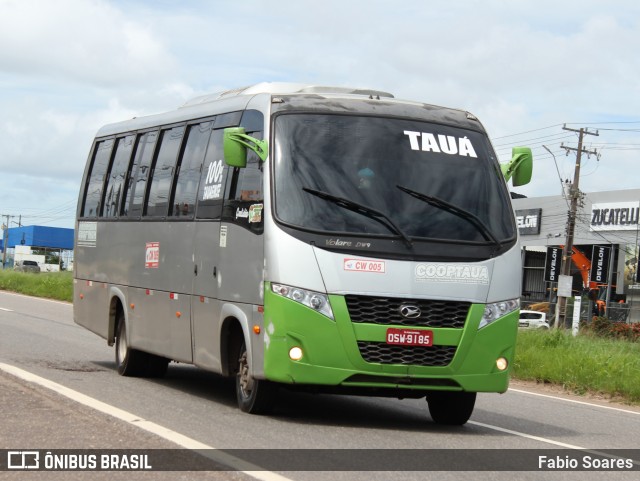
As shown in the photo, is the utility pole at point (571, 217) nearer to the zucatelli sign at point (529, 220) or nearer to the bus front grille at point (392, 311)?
the zucatelli sign at point (529, 220)

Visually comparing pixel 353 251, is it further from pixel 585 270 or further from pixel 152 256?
pixel 585 270

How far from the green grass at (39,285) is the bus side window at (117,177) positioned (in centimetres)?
2726

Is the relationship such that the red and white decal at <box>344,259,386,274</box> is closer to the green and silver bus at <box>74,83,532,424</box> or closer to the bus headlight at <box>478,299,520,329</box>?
the green and silver bus at <box>74,83,532,424</box>

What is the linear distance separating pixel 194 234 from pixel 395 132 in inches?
105

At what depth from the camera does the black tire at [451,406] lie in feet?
39.0

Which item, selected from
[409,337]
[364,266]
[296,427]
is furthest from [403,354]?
[296,427]

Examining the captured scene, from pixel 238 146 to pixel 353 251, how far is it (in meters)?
1.58

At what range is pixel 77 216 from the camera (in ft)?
60.2

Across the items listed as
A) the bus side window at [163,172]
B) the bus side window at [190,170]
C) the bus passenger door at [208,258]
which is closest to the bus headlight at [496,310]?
the bus passenger door at [208,258]

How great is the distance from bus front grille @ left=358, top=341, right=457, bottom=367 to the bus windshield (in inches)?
38.1

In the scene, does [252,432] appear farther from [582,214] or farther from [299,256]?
[582,214]

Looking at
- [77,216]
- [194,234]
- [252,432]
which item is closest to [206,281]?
[194,234]

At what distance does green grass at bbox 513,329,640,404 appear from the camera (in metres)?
17.3

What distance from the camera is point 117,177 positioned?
54.4 ft
